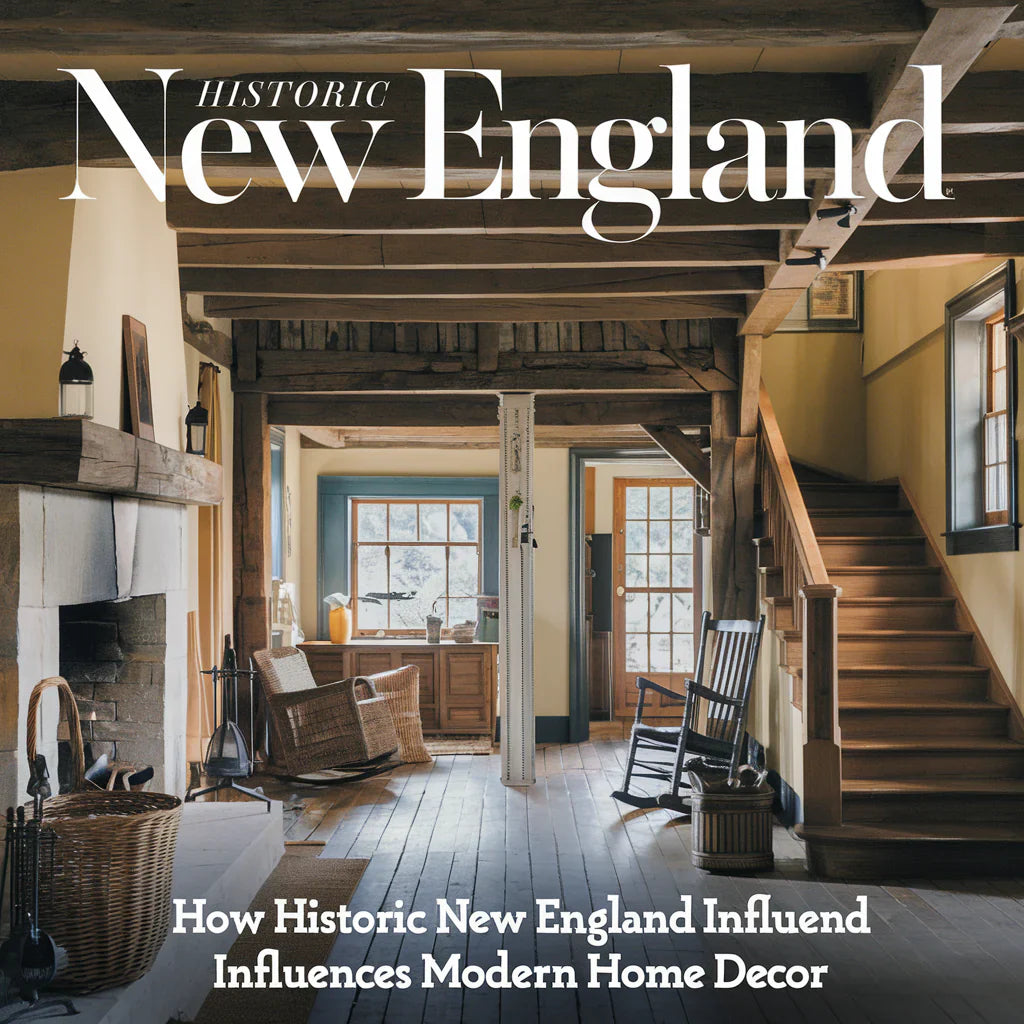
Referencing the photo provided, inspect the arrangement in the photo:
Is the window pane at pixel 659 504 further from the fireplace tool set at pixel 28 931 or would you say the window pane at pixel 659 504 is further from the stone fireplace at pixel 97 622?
the fireplace tool set at pixel 28 931

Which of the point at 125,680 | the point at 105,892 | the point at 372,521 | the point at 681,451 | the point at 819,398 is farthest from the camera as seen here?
the point at 372,521

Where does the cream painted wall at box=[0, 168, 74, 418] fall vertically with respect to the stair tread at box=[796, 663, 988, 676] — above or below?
above

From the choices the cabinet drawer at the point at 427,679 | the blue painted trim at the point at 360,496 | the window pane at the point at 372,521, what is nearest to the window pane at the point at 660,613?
the blue painted trim at the point at 360,496

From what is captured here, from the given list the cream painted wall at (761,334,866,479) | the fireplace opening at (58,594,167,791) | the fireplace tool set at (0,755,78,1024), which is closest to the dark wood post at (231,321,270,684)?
the fireplace opening at (58,594,167,791)

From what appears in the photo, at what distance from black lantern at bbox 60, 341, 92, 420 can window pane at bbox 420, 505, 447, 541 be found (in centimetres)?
658

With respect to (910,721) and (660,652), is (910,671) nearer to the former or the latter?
(910,721)

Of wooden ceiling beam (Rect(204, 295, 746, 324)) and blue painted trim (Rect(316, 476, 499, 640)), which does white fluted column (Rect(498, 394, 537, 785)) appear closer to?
wooden ceiling beam (Rect(204, 295, 746, 324))

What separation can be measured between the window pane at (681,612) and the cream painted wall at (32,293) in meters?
7.93

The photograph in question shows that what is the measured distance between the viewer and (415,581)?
1041cm

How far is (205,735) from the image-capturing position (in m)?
6.56

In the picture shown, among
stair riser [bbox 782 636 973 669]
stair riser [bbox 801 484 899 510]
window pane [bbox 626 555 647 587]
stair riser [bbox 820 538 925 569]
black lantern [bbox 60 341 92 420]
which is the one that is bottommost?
stair riser [bbox 782 636 973 669]

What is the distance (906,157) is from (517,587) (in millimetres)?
4187

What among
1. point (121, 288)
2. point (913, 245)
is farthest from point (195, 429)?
point (913, 245)

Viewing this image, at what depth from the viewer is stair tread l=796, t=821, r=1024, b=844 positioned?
208 inches
